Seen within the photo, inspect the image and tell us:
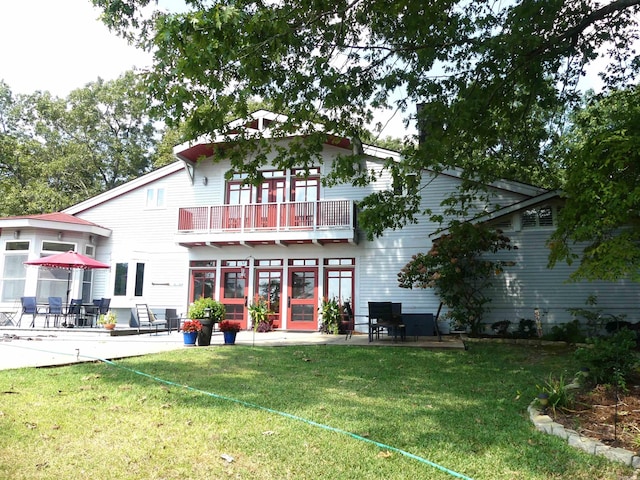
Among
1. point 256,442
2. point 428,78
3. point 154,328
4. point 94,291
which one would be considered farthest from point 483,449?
point 94,291

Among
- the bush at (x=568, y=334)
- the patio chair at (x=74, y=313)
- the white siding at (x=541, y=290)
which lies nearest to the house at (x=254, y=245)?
the white siding at (x=541, y=290)

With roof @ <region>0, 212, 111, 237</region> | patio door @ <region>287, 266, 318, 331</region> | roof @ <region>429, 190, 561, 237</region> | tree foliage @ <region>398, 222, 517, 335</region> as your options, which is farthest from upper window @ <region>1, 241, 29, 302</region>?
roof @ <region>429, 190, 561, 237</region>

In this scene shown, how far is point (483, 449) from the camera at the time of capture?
12.0ft

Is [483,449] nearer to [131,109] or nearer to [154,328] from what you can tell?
[154,328]

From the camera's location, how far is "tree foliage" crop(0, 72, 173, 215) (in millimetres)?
28344

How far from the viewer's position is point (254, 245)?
15773 mm

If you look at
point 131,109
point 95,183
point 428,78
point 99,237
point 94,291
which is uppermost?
point 131,109

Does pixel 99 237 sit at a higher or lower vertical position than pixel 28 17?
lower

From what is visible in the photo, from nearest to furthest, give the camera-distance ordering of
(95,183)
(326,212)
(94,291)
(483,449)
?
1. (483,449)
2. (326,212)
3. (94,291)
4. (95,183)

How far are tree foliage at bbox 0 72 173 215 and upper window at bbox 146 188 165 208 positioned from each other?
431 inches

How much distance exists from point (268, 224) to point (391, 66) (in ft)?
24.7

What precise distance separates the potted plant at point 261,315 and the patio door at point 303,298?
72 cm

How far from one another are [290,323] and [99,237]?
842 cm

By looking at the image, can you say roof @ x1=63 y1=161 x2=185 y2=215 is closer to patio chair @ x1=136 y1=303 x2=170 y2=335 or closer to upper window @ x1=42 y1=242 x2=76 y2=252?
upper window @ x1=42 y1=242 x2=76 y2=252
